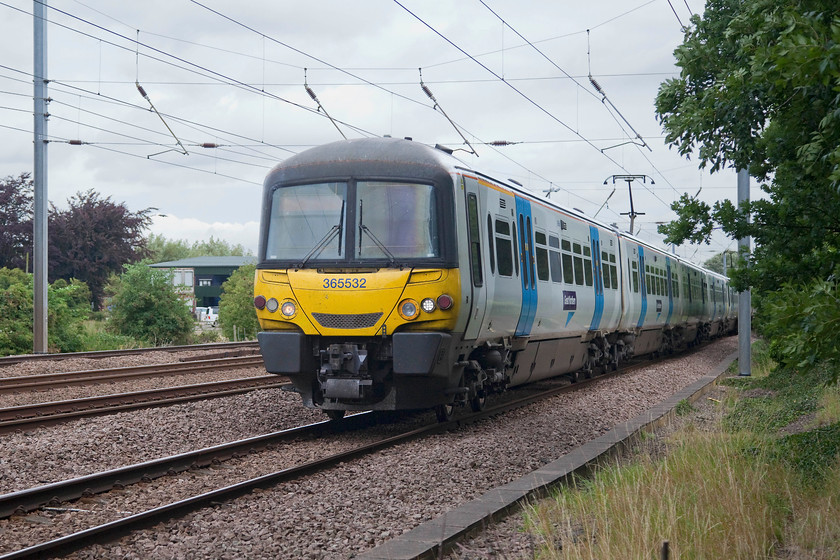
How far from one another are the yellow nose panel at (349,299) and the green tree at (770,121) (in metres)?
3.48

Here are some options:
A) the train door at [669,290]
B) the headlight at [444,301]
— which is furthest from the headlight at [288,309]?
the train door at [669,290]

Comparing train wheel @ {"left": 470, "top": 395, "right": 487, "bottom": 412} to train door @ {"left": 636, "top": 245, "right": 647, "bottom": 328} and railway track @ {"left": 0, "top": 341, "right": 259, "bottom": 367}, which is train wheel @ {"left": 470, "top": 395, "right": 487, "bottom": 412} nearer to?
train door @ {"left": 636, "top": 245, "right": 647, "bottom": 328}

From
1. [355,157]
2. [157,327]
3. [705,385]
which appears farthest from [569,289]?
[157,327]

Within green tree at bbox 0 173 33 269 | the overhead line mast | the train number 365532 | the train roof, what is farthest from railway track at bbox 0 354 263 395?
green tree at bbox 0 173 33 269

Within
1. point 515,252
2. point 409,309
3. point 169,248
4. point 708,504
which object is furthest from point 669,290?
point 169,248

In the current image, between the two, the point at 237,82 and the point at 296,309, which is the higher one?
the point at 237,82

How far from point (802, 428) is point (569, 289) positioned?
492 cm

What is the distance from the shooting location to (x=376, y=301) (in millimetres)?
10078

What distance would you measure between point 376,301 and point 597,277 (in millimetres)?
8745

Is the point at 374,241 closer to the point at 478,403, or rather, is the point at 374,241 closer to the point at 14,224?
the point at 478,403

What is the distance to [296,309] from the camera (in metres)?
10.4

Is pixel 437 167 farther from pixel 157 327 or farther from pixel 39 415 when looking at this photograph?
pixel 157 327

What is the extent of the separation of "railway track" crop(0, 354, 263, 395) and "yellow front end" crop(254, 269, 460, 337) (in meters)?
6.72

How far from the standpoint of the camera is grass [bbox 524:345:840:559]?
5289 millimetres
